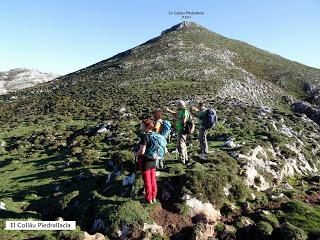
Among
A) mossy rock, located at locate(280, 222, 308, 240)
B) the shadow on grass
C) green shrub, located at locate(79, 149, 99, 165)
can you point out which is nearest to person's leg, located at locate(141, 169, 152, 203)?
mossy rock, located at locate(280, 222, 308, 240)

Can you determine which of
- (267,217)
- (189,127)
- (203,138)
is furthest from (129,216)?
(203,138)

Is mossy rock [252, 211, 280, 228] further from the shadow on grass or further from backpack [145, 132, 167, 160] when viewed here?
the shadow on grass

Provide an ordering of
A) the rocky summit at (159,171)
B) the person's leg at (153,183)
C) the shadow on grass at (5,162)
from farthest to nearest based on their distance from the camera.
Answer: the shadow on grass at (5,162)
the rocky summit at (159,171)
the person's leg at (153,183)

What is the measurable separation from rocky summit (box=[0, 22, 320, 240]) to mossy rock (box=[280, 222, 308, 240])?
49 mm

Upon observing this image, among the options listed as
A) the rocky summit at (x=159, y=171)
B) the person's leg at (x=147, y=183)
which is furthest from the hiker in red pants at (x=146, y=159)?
the rocky summit at (x=159, y=171)

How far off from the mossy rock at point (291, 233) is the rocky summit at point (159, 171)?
0.05 metres

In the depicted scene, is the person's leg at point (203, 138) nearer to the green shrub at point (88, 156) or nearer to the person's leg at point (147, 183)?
the person's leg at point (147, 183)

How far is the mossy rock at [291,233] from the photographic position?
14.8m

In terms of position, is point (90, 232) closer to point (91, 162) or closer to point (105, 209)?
point (105, 209)

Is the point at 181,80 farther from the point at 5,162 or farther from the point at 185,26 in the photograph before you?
the point at 185,26

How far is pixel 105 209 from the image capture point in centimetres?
1655

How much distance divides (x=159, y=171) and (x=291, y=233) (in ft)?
24.1

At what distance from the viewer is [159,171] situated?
1994 centimetres

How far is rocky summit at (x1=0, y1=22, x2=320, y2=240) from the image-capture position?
1602 cm
